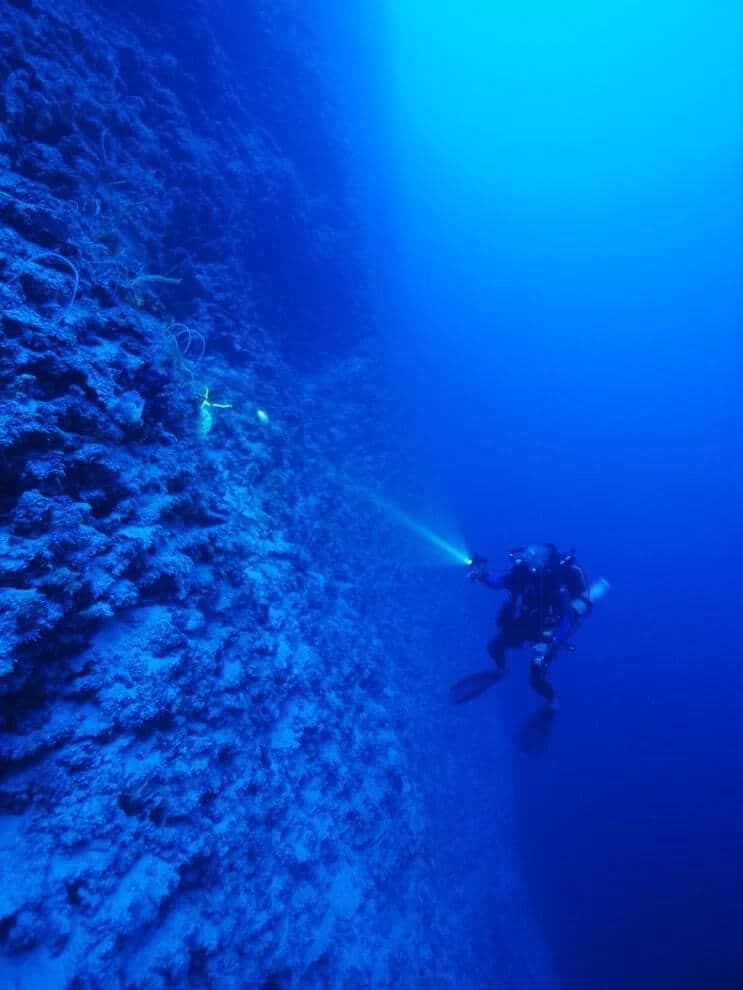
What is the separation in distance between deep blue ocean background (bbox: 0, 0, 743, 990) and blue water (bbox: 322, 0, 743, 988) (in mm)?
272

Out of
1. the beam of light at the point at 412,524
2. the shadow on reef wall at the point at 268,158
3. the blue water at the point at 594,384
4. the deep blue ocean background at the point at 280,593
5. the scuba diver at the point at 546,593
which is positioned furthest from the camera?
the blue water at the point at 594,384

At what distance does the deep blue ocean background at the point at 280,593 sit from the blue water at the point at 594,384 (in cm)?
27

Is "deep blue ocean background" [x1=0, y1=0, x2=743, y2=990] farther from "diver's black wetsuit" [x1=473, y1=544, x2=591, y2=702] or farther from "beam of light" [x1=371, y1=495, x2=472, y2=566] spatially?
"diver's black wetsuit" [x1=473, y1=544, x2=591, y2=702]

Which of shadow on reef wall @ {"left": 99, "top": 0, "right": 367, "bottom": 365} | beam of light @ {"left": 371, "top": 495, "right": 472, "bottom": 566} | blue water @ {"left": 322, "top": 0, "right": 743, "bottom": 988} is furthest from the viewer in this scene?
blue water @ {"left": 322, "top": 0, "right": 743, "bottom": 988}

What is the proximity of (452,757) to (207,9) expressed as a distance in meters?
15.7

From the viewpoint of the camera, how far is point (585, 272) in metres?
41.6

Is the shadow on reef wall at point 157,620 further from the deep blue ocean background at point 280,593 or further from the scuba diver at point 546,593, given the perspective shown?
the scuba diver at point 546,593

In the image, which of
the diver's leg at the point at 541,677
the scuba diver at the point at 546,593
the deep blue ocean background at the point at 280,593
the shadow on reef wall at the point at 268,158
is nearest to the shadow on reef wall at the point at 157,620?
the deep blue ocean background at the point at 280,593

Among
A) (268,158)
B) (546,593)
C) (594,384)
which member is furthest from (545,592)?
(594,384)

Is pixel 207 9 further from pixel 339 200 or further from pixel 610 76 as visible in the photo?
pixel 610 76

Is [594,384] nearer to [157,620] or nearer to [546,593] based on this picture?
[546,593]

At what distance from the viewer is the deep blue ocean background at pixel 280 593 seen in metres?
2.28

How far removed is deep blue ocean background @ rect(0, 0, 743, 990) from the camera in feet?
7.48

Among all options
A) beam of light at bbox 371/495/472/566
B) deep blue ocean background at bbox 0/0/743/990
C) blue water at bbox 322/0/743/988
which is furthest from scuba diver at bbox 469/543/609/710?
beam of light at bbox 371/495/472/566
